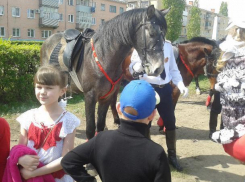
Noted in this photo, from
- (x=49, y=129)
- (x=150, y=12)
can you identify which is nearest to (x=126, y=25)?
(x=150, y=12)

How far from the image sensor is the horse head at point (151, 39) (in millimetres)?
2826

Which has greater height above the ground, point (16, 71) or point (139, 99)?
point (139, 99)

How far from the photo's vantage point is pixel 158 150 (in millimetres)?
1352

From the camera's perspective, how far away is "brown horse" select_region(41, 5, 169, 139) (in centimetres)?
289

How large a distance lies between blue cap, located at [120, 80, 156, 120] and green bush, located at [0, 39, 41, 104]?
547 cm

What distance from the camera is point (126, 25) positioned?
311cm

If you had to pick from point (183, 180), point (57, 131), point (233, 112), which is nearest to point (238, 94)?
point (233, 112)

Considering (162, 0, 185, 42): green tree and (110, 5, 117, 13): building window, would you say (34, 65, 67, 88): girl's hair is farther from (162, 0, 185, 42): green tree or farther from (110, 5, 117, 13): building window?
(110, 5, 117, 13): building window

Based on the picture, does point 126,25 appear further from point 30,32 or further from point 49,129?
point 30,32

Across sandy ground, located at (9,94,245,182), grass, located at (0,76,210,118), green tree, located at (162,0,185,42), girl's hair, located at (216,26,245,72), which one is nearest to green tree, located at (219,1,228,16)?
green tree, located at (162,0,185,42)

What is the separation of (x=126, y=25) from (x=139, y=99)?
6.33 feet

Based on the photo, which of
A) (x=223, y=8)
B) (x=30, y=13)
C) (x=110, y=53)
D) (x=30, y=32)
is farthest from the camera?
(x=223, y=8)

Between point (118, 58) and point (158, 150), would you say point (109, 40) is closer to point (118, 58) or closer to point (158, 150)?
point (118, 58)

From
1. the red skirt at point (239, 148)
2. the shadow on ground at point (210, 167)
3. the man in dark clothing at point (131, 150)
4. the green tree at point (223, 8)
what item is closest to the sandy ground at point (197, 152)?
the shadow on ground at point (210, 167)
